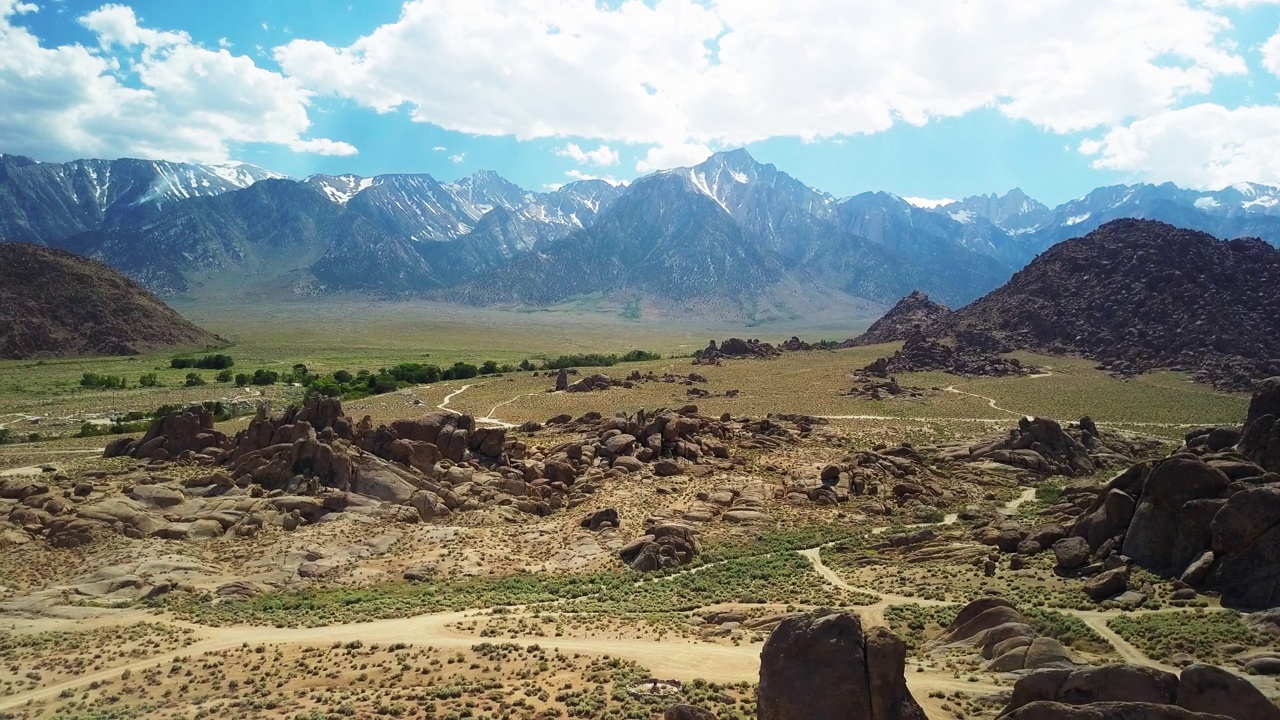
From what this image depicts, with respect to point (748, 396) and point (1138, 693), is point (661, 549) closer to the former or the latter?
point (1138, 693)

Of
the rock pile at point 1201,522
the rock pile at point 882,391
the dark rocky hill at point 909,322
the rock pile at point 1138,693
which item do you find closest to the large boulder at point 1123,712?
the rock pile at point 1138,693

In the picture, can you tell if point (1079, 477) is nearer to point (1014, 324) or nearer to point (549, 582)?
point (549, 582)

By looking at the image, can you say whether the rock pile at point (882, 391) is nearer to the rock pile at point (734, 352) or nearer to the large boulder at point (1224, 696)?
the rock pile at point (734, 352)

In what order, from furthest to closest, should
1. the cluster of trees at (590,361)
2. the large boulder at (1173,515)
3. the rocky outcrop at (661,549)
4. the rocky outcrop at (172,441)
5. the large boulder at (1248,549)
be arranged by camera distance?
the cluster of trees at (590,361) < the rocky outcrop at (172,441) < the rocky outcrop at (661,549) < the large boulder at (1173,515) < the large boulder at (1248,549)

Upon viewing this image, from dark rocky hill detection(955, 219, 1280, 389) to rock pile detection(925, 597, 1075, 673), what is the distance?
87.9 m

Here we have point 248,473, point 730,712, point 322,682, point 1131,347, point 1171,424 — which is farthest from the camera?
point 1131,347

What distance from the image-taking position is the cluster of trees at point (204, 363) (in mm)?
120625

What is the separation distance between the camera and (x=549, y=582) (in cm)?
3262

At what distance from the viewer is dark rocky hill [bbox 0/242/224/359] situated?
130875mm

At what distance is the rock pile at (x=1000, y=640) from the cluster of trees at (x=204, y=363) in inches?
4819

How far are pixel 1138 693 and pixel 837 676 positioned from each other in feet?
19.0

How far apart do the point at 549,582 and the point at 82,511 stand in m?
23.0

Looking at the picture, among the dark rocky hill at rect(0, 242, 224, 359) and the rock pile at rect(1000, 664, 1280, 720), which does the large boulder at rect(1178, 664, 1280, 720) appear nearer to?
the rock pile at rect(1000, 664, 1280, 720)

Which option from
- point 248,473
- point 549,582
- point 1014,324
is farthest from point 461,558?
point 1014,324
